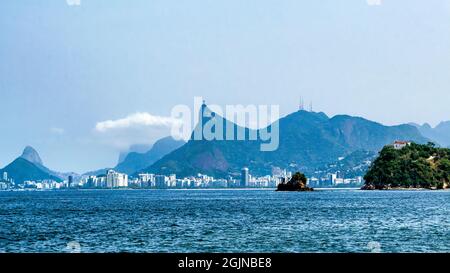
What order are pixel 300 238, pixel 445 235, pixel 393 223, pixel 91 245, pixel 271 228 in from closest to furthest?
pixel 91 245
pixel 300 238
pixel 445 235
pixel 271 228
pixel 393 223

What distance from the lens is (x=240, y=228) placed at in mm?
50312

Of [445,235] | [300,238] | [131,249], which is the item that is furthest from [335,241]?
[131,249]

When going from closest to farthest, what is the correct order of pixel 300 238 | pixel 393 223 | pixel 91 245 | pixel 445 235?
1. pixel 91 245
2. pixel 300 238
3. pixel 445 235
4. pixel 393 223
